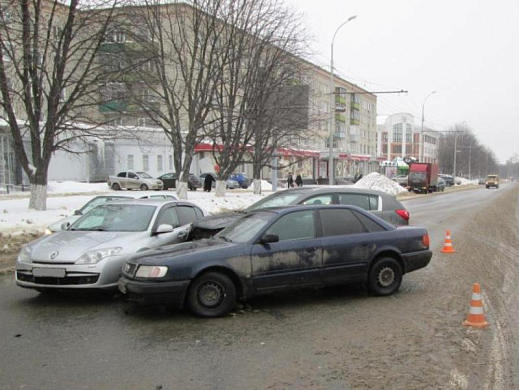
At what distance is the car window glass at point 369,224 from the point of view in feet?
24.1

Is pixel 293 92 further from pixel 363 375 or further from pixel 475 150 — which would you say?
A: pixel 475 150

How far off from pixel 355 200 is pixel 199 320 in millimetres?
5225

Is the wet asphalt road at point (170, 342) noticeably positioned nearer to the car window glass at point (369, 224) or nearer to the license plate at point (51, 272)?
the license plate at point (51, 272)

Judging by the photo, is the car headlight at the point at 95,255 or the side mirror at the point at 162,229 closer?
the car headlight at the point at 95,255

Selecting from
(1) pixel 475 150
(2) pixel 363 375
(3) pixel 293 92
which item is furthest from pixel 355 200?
(1) pixel 475 150

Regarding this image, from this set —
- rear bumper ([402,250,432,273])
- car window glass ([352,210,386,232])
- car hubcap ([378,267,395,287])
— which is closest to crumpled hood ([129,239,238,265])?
car window glass ([352,210,386,232])

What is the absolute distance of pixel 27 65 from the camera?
52.2 feet

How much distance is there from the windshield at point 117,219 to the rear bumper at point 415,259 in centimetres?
403

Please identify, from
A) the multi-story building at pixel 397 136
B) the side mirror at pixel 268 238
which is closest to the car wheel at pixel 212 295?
the side mirror at pixel 268 238

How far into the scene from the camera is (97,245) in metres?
6.99

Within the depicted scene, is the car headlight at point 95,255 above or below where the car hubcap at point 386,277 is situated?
above

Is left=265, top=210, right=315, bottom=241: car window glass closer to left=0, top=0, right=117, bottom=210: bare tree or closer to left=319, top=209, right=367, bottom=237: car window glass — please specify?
left=319, top=209, right=367, bottom=237: car window glass

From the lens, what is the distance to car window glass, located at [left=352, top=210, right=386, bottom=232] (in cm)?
733

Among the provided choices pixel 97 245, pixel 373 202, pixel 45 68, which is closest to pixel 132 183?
pixel 45 68
